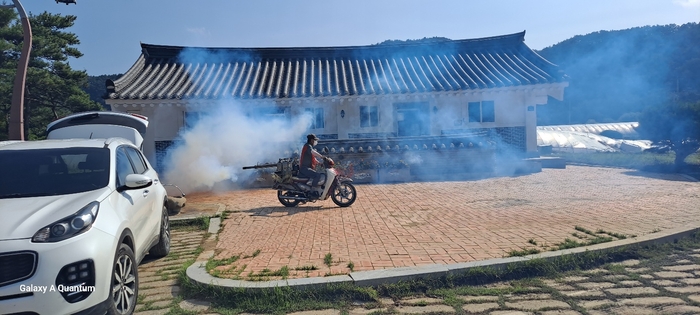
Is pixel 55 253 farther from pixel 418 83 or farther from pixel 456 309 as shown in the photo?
pixel 418 83

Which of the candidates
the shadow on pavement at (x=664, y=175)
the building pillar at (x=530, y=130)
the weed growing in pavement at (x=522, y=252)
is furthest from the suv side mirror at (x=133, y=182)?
the building pillar at (x=530, y=130)

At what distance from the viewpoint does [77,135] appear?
310 inches

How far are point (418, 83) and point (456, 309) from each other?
1339 cm

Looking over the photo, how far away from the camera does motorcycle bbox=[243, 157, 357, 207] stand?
353 inches

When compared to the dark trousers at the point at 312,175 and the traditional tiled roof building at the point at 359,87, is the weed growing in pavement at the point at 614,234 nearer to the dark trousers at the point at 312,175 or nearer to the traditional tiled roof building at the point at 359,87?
the dark trousers at the point at 312,175

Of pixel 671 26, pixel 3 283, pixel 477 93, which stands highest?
pixel 671 26

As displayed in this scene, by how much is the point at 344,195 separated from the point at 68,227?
6.30 metres

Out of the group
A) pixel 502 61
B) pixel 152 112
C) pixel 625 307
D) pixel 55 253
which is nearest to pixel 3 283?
pixel 55 253

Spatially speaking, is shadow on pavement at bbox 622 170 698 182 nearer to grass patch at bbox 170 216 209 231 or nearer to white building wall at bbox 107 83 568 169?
white building wall at bbox 107 83 568 169

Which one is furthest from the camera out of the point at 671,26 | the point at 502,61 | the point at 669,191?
the point at 671,26

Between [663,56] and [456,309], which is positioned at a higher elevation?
[663,56]

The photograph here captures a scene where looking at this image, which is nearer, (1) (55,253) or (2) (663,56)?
(1) (55,253)

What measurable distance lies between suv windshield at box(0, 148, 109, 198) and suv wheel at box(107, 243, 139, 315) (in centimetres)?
67

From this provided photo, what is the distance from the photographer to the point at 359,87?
16.2 metres
